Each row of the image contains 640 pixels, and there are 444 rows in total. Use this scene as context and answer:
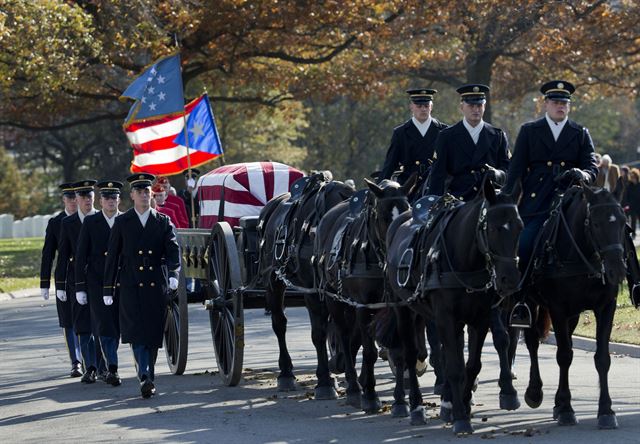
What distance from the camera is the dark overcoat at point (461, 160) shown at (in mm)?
Result: 11391

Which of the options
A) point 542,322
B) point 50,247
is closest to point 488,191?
point 542,322

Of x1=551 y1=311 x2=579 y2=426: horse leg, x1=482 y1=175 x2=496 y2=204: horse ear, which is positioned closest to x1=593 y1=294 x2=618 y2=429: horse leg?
x1=551 y1=311 x2=579 y2=426: horse leg

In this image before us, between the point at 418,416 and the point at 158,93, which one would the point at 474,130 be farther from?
the point at 158,93

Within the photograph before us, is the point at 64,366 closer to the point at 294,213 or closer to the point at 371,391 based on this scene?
the point at 294,213

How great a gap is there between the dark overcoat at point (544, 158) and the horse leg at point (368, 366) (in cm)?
150

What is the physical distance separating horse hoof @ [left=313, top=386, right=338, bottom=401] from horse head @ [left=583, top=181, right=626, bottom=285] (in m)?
3.08

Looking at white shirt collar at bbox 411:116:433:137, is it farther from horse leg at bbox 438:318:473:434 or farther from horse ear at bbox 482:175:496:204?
horse ear at bbox 482:175:496:204

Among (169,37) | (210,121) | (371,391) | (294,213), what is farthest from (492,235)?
(169,37)

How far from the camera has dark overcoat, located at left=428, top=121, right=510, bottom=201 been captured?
37.4ft

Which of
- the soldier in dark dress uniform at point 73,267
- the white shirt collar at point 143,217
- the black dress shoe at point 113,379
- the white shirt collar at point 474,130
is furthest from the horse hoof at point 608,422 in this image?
the soldier in dark dress uniform at point 73,267

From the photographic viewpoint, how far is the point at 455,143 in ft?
37.4

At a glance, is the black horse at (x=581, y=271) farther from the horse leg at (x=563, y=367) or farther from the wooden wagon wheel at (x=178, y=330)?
the wooden wagon wheel at (x=178, y=330)

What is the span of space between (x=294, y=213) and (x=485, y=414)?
312cm

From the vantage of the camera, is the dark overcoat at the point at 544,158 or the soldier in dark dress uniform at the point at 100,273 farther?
the soldier in dark dress uniform at the point at 100,273
